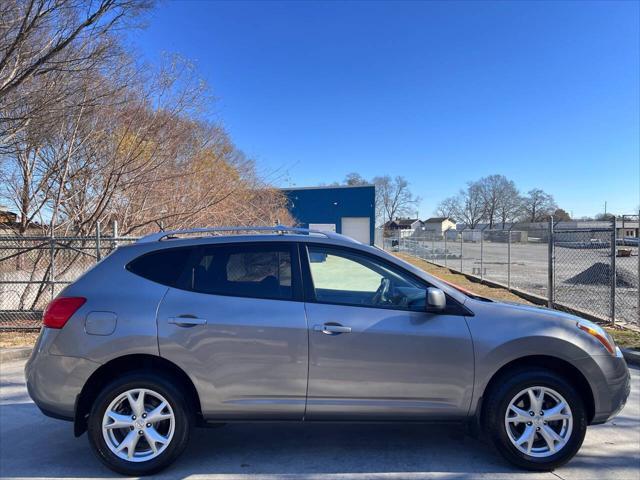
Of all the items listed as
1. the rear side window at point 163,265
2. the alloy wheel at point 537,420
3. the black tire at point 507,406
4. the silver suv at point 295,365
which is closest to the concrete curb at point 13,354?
the silver suv at point 295,365

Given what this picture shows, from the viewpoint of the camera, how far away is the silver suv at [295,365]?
10.3 feet

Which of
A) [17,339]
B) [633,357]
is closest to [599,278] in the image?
[633,357]

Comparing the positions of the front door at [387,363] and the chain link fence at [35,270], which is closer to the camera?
the front door at [387,363]

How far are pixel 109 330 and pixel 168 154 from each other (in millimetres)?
7737

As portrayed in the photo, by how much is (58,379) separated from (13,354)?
4.27 meters

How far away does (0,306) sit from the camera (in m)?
8.73

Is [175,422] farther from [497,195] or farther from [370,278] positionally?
[497,195]

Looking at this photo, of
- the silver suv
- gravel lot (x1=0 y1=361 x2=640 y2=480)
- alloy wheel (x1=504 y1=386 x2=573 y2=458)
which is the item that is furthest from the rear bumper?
alloy wheel (x1=504 y1=386 x2=573 y2=458)

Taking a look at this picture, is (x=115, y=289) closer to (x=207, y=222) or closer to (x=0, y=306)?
(x=0, y=306)

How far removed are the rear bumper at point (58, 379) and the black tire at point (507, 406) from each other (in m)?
2.91

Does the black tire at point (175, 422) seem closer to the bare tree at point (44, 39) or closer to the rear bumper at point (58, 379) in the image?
the rear bumper at point (58, 379)

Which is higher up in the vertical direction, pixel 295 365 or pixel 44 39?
pixel 44 39

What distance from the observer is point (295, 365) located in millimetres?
3186

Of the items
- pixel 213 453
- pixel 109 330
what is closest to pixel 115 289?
pixel 109 330
